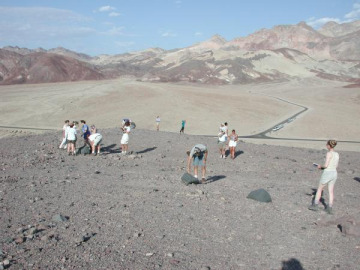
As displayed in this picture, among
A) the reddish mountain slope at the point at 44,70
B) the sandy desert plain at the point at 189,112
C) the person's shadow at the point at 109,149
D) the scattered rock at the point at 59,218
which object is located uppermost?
the reddish mountain slope at the point at 44,70

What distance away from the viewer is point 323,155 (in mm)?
19438

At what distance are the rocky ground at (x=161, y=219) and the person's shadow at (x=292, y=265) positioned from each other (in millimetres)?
19

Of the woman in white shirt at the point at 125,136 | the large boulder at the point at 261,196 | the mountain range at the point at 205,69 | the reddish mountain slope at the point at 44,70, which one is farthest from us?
the mountain range at the point at 205,69

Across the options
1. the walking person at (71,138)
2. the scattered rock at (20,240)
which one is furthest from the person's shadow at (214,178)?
the scattered rock at (20,240)

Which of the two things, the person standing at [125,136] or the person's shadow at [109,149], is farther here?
the person's shadow at [109,149]

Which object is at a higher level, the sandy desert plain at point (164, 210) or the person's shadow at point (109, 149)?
the sandy desert plain at point (164, 210)

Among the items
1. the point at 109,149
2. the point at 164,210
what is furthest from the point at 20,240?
the point at 109,149

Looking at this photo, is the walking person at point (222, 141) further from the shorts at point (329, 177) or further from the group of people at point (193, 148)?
the shorts at point (329, 177)

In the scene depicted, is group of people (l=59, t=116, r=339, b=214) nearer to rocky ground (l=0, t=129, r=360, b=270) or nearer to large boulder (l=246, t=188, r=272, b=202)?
rocky ground (l=0, t=129, r=360, b=270)

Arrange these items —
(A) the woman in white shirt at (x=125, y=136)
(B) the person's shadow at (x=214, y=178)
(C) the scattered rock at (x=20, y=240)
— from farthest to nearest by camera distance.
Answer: (A) the woman in white shirt at (x=125, y=136) < (B) the person's shadow at (x=214, y=178) < (C) the scattered rock at (x=20, y=240)

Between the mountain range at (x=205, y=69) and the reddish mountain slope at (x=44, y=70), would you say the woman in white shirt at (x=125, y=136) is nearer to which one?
the mountain range at (x=205, y=69)

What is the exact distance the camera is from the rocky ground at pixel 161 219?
645cm

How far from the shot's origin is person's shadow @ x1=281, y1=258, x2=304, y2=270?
21.4ft

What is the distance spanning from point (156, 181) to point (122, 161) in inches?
138
